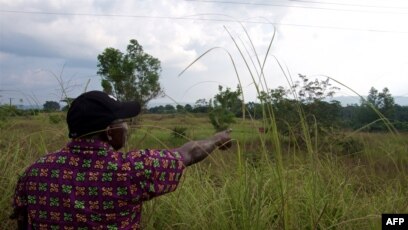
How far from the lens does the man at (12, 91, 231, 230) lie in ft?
5.32

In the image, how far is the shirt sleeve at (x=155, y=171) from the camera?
1631 millimetres

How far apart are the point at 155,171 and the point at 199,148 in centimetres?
26

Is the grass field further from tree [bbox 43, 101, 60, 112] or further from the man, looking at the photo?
tree [bbox 43, 101, 60, 112]

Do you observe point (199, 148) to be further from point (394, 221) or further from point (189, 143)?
point (394, 221)

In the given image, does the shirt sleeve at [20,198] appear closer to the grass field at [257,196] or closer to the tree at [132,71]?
the grass field at [257,196]

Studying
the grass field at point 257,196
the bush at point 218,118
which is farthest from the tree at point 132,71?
the grass field at point 257,196

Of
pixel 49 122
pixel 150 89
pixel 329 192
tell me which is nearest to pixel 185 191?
pixel 329 192

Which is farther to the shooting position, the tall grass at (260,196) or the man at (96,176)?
the tall grass at (260,196)

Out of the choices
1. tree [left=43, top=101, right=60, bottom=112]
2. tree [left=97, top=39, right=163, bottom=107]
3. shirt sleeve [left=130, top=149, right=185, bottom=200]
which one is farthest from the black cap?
tree [left=97, top=39, right=163, bottom=107]

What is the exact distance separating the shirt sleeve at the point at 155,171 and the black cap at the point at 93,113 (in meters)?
0.17

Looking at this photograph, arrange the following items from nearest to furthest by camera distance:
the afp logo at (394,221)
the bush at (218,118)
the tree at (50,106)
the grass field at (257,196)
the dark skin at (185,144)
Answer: the dark skin at (185,144), the afp logo at (394,221), the grass field at (257,196), the bush at (218,118), the tree at (50,106)

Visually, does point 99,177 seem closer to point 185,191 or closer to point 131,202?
point 131,202

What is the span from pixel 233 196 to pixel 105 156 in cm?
107

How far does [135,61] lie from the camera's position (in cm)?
1781
